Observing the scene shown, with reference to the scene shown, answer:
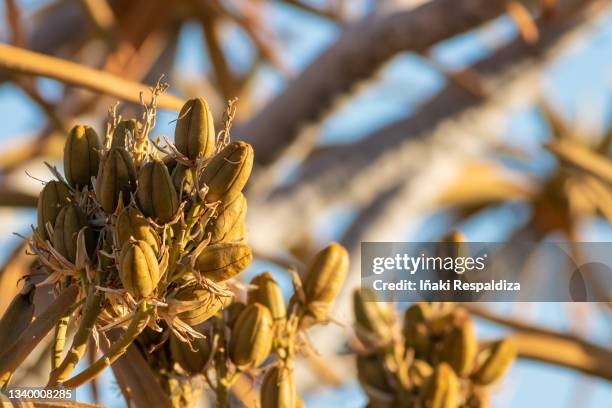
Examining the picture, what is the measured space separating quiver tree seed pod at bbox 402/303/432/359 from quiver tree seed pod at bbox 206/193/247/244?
40 cm

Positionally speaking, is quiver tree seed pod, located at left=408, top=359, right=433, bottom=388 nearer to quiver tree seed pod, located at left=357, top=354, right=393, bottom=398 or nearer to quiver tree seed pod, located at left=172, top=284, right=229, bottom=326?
quiver tree seed pod, located at left=357, top=354, right=393, bottom=398

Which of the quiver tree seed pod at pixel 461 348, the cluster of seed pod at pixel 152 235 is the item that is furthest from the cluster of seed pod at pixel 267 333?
the quiver tree seed pod at pixel 461 348

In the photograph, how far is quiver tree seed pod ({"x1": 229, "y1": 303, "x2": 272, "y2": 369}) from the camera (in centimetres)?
85

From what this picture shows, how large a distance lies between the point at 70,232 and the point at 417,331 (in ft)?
1.59

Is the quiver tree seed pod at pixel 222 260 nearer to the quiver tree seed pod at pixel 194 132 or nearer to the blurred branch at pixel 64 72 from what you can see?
the quiver tree seed pod at pixel 194 132

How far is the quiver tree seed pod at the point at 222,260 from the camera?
718 millimetres

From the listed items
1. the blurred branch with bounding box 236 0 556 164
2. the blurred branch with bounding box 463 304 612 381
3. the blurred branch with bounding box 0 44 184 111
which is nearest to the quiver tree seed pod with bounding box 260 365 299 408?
the blurred branch with bounding box 0 44 184 111

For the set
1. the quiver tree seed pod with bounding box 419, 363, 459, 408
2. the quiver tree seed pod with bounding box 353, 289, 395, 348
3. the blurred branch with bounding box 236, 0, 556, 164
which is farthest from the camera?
the blurred branch with bounding box 236, 0, 556, 164

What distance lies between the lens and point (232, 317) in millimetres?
880

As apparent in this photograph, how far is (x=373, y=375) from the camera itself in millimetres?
1067

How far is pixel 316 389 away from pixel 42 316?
205 cm

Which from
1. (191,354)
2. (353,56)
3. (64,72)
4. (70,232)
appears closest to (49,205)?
(70,232)

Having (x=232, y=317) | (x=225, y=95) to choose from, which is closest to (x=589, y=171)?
(x=232, y=317)

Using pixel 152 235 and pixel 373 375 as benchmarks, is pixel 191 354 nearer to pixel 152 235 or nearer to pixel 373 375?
pixel 152 235
